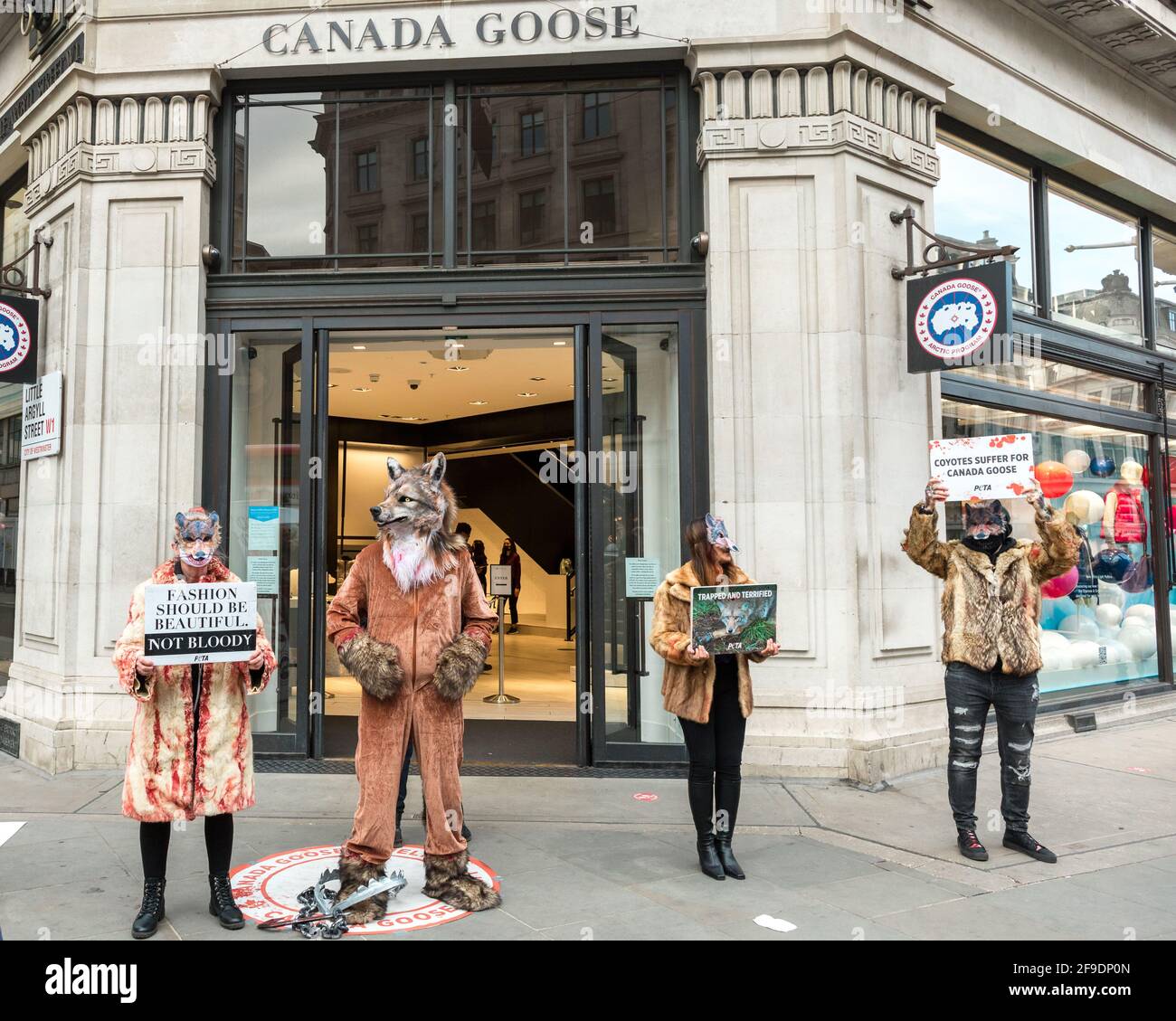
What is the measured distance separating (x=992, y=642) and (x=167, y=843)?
4.58 metres

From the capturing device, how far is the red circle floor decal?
4594mm

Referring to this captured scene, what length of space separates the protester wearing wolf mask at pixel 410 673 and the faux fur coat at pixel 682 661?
103cm

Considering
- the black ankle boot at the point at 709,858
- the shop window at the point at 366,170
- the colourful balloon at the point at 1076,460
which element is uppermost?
the shop window at the point at 366,170

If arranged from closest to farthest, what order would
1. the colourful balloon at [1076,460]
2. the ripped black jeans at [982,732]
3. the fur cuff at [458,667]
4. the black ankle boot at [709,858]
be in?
the fur cuff at [458,667]
the black ankle boot at [709,858]
the ripped black jeans at [982,732]
the colourful balloon at [1076,460]

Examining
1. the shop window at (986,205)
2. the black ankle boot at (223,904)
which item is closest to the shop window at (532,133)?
the shop window at (986,205)

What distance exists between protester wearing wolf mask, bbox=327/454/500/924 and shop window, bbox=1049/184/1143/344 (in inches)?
323

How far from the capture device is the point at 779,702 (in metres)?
7.51

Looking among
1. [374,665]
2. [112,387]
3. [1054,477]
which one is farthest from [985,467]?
[112,387]

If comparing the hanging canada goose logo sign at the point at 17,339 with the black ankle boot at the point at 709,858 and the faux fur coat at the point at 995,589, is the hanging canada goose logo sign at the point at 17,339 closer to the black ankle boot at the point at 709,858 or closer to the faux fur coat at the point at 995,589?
the black ankle boot at the point at 709,858

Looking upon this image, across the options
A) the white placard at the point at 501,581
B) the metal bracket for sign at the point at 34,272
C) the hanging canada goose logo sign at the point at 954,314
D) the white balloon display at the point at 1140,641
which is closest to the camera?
the hanging canada goose logo sign at the point at 954,314

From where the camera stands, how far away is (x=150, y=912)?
4438mm

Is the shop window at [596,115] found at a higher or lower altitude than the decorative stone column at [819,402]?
higher

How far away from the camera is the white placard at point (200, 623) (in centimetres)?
435

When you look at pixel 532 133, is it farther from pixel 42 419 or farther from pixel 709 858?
pixel 709 858
